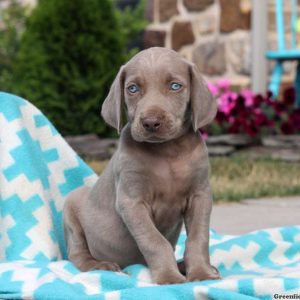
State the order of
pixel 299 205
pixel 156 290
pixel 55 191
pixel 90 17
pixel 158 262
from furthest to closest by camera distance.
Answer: pixel 90 17
pixel 299 205
pixel 55 191
pixel 158 262
pixel 156 290

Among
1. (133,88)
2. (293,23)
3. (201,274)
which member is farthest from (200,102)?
(293,23)

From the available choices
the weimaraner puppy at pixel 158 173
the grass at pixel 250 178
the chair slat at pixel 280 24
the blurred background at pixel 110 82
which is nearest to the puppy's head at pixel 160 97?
the weimaraner puppy at pixel 158 173

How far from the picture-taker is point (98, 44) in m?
7.53

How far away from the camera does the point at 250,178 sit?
609 cm

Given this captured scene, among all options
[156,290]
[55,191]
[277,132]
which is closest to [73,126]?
[277,132]

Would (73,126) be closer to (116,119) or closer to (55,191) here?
(55,191)

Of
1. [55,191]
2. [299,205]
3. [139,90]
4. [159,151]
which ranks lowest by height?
[299,205]

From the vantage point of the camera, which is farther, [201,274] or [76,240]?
[76,240]

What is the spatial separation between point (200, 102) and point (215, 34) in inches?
236

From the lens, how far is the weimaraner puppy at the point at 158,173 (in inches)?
117

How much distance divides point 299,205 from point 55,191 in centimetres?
192

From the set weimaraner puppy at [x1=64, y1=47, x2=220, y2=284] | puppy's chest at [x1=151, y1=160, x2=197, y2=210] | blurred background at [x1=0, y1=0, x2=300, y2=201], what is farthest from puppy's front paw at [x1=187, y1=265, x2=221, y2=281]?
blurred background at [x1=0, y1=0, x2=300, y2=201]

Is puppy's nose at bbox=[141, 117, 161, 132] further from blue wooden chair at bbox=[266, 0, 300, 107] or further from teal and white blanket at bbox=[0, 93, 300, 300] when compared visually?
blue wooden chair at bbox=[266, 0, 300, 107]

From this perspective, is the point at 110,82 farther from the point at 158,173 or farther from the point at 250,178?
the point at 158,173
